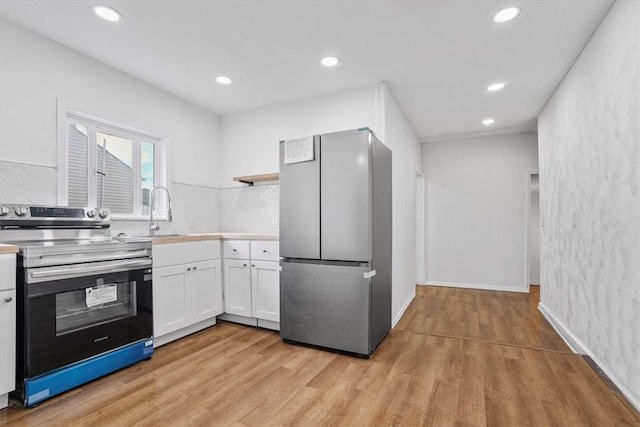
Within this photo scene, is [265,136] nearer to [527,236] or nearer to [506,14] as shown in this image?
[506,14]

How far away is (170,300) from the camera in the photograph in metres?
2.86

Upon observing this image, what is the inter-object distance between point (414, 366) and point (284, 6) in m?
2.70

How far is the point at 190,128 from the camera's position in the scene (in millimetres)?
3842

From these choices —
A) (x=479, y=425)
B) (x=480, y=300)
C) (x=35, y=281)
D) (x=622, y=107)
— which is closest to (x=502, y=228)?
(x=480, y=300)

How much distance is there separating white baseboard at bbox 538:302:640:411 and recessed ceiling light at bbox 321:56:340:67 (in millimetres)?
3077

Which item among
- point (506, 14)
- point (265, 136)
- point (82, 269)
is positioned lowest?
point (82, 269)

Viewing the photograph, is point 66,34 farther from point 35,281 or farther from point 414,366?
point 414,366

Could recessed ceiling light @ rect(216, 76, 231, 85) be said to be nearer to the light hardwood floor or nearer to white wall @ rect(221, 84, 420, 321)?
white wall @ rect(221, 84, 420, 321)

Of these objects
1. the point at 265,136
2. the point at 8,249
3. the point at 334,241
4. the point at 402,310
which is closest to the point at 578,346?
the point at 402,310

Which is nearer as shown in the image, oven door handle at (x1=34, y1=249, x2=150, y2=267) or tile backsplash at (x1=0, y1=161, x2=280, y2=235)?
oven door handle at (x1=34, y1=249, x2=150, y2=267)

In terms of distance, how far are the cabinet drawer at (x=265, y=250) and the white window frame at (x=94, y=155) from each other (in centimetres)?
106

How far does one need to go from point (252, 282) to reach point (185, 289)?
627 mm

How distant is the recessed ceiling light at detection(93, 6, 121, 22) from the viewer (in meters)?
2.14

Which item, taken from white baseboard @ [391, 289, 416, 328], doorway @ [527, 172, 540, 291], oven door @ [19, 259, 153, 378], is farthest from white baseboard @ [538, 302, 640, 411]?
oven door @ [19, 259, 153, 378]
